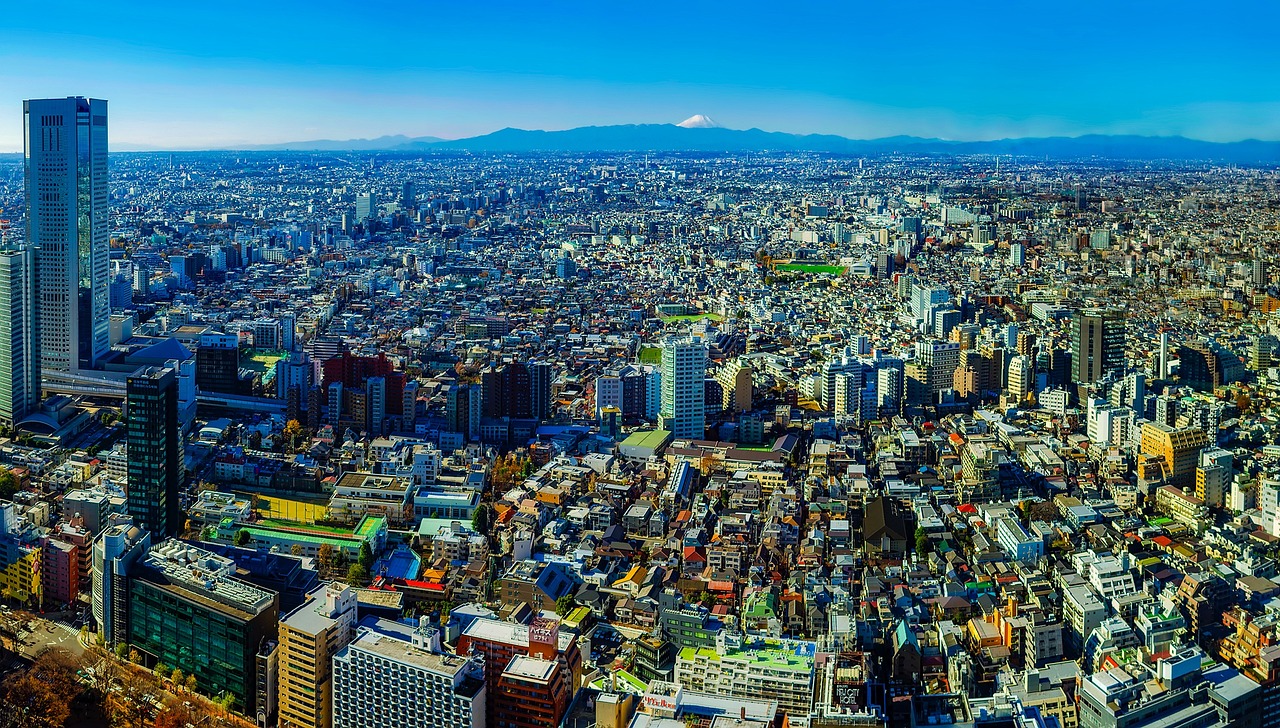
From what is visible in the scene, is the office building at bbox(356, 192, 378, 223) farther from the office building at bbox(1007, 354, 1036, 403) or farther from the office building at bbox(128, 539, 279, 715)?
the office building at bbox(128, 539, 279, 715)

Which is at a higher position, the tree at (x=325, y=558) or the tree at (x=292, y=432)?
the tree at (x=292, y=432)

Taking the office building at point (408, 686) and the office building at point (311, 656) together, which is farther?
the office building at point (311, 656)

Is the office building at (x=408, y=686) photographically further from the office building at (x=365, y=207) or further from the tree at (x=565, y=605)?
the office building at (x=365, y=207)

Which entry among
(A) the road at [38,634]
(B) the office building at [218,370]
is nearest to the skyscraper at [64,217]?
(B) the office building at [218,370]

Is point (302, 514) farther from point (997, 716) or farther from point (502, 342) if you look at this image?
point (502, 342)

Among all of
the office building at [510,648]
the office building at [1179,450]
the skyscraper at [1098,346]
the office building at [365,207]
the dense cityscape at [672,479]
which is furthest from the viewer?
the office building at [365,207]

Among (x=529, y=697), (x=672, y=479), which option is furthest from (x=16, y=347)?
(x=529, y=697)

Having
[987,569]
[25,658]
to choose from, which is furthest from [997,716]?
[25,658]
